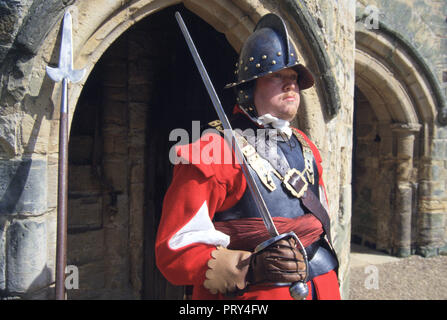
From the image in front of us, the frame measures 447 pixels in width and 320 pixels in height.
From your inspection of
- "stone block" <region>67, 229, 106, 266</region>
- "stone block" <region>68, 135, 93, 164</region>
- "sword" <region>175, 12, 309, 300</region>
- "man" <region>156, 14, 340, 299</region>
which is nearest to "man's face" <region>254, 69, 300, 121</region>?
"man" <region>156, 14, 340, 299</region>

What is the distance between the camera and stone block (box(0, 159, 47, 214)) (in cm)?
177

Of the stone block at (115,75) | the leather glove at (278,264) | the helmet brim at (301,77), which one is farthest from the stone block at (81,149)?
the leather glove at (278,264)

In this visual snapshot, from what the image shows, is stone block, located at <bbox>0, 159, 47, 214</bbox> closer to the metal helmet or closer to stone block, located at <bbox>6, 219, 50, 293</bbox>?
stone block, located at <bbox>6, 219, 50, 293</bbox>

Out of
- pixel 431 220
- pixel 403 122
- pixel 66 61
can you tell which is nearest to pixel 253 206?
pixel 66 61

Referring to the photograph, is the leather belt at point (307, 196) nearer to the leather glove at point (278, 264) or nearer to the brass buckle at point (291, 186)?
the brass buckle at point (291, 186)

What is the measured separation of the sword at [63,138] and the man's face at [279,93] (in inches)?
32.3

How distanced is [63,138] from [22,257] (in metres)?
0.60

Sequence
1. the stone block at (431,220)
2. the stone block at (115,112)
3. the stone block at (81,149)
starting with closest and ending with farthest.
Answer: the stone block at (81,149) → the stone block at (115,112) → the stone block at (431,220)

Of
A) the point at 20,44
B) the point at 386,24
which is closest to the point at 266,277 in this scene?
the point at 20,44

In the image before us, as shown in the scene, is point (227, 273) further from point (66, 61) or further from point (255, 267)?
point (66, 61)

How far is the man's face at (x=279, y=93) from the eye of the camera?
170 centimetres

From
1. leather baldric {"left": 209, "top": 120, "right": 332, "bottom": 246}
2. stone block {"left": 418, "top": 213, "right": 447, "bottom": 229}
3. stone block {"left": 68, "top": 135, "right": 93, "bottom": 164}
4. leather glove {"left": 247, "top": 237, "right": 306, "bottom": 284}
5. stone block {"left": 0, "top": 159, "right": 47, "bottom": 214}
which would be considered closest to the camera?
leather glove {"left": 247, "top": 237, "right": 306, "bottom": 284}

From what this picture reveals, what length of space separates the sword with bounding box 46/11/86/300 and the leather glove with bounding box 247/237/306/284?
0.82m

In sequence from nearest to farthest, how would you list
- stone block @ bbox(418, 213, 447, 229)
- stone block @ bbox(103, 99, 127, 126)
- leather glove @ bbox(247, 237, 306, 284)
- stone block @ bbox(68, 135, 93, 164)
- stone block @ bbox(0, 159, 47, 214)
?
leather glove @ bbox(247, 237, 306, 284)
stone block @ bbox(0, 159, 47, 214)
stone block @ bbox(68, 135, 93, 164)
stone block @ bbox(103, 99, 127, 126)
stone block @ bbox(418, 213, 447, 229)
